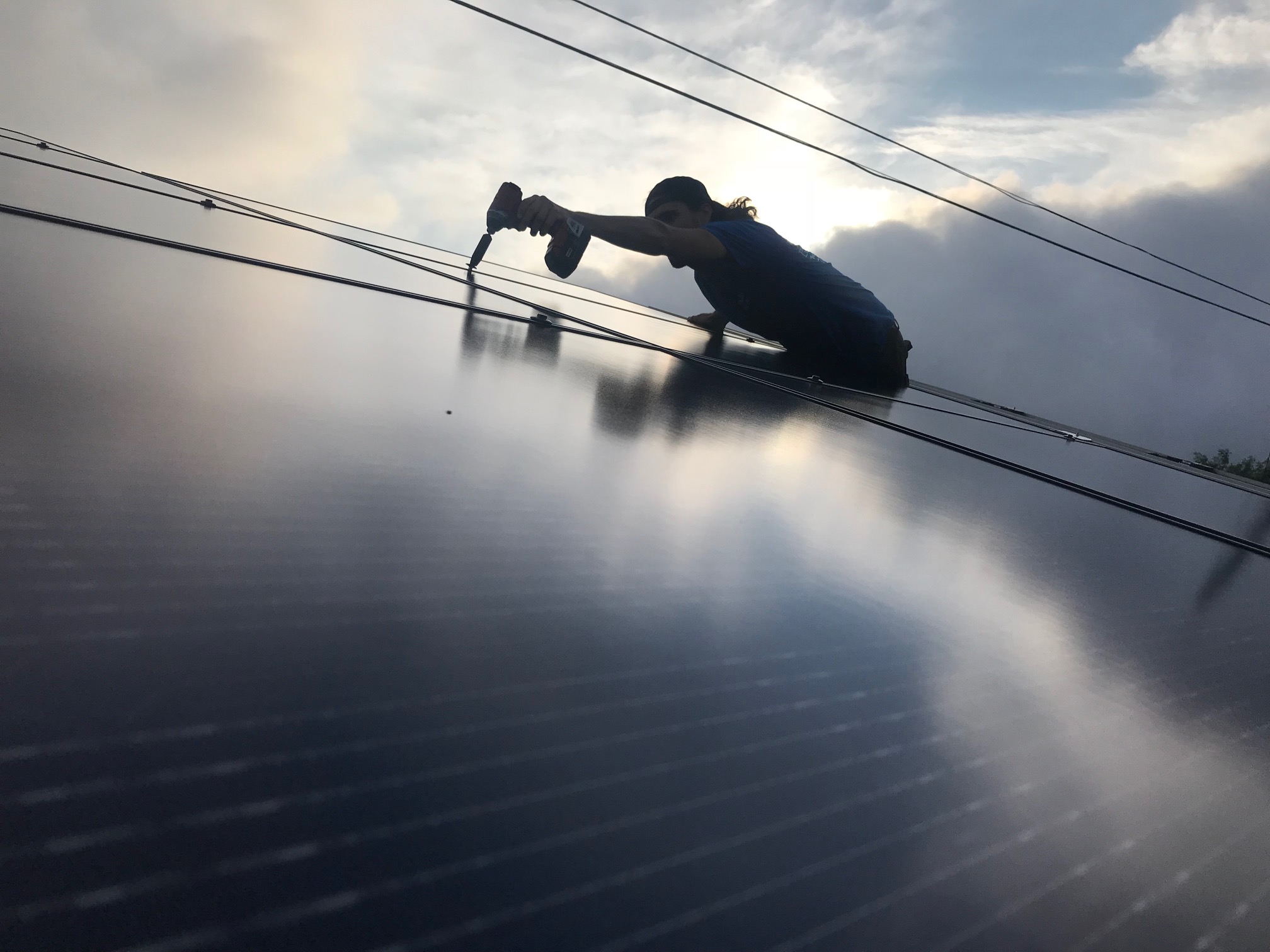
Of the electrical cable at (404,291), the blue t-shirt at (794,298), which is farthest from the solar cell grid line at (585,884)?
the blue t-shirt at (794,298)

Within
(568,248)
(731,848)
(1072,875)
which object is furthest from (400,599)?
(568,248)

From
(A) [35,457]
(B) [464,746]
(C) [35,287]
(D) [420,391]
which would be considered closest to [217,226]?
(C) [35,287]

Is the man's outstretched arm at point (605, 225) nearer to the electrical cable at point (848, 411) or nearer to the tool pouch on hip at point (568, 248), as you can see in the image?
the tool pouch on hip at point (568, 248)

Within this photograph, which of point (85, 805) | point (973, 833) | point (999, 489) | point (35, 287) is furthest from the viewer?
point (999, 489)

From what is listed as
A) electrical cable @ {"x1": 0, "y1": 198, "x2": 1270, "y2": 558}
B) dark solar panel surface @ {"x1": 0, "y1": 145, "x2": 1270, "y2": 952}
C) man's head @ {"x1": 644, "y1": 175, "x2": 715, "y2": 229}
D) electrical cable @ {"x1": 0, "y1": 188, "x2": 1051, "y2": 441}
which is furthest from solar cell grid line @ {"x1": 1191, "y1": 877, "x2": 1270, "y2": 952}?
man's head @ {"x1": 644, "y1": 175, "x2": 715, "y2": 229}

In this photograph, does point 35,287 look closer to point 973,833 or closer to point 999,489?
point 973,833

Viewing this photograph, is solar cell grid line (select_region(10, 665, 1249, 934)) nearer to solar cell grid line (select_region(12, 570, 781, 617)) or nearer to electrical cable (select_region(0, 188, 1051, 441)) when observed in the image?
solar cell grid line (select_region(12, 570, 781, 617))
